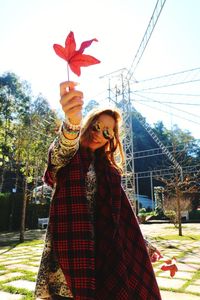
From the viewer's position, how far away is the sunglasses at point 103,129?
1335 millimetres

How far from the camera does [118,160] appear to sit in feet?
5.18

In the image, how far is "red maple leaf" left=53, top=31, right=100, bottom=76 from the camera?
3.21 feet

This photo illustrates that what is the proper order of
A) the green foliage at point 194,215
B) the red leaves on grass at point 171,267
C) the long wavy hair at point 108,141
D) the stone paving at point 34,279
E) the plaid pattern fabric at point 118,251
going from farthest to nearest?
the green foliage at point 194,215, the stone paving at point 34,279, the red leaves on grass at point 171,267, the long wavy hair at point 108,141, the plaid pattern fabric at point 118,251

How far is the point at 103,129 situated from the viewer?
136cm

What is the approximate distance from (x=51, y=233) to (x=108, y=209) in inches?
8.6

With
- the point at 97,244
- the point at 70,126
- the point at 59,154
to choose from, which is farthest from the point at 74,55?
the point at 97,244

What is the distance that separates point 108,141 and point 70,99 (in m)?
0.46

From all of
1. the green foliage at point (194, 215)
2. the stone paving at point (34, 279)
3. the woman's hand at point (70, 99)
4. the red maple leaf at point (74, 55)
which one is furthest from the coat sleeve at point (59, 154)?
the green foliage at point (194, 215)

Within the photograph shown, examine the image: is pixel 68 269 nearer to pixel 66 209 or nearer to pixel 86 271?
pixel 86 271

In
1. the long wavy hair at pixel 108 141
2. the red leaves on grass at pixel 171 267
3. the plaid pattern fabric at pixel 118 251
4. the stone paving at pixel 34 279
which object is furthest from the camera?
the stone paving at pixel 34 279

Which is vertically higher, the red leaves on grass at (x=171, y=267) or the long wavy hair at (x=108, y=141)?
the long wavy hair at (x=108, y=141)

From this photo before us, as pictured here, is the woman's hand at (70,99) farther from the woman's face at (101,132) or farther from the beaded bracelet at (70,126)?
the woman's face at (101,132)

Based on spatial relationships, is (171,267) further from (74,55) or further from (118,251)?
(74,55)

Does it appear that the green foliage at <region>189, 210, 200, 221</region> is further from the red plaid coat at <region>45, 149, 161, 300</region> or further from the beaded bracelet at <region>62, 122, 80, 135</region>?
the beaded bracelet at <region>62, 122, 80, 135</region>
